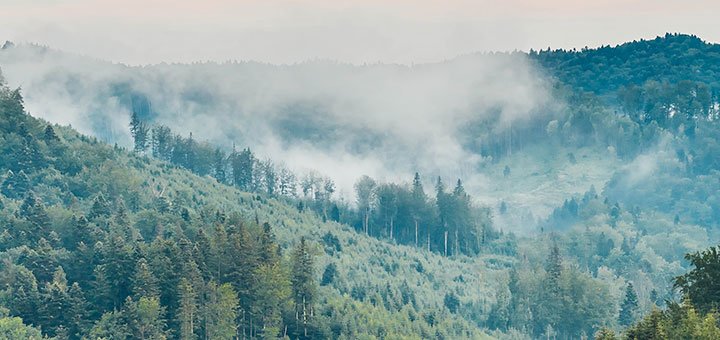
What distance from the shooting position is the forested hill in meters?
137

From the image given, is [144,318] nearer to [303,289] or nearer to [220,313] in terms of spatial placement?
[220,313]

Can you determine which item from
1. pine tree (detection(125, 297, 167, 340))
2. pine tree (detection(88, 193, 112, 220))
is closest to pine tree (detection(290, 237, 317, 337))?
pine tree (detection(125, 297, 167, 340))

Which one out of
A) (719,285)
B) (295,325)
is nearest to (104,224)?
(295,325)

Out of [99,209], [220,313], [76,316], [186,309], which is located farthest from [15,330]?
[99,209]

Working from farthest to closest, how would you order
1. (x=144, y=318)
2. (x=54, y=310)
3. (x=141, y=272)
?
(x=141, y=272)
(x=54, y=310)
(x=144, y=318)

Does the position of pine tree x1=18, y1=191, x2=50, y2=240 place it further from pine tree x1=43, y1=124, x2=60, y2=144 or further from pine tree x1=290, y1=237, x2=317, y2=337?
pine tree x1=43, y1=124, x2=60, y2=144

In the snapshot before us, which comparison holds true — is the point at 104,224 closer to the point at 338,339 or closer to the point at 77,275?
the point at 77,275

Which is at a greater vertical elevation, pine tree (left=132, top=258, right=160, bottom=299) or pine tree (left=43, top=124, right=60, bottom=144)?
pine tree (left=43, top=124, right=60, bottom=144)

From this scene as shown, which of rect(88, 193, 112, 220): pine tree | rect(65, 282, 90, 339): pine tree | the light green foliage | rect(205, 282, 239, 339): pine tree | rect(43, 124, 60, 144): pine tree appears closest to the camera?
the light green foliage

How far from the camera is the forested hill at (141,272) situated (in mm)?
137125

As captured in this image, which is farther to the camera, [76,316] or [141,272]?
[141,272]

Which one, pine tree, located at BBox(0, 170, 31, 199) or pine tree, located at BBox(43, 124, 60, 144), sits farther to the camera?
pine tree, located at BBox(43, 124, 60, 144)

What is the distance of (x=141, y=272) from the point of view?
138 metres

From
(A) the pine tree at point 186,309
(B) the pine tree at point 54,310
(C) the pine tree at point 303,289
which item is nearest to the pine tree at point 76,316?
(B) the pine tree at point 54,310
